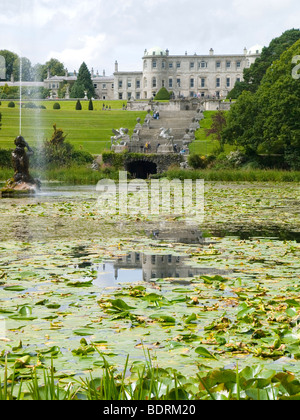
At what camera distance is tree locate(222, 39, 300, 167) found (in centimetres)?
3209

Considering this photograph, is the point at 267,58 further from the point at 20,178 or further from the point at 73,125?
the point at 20,178

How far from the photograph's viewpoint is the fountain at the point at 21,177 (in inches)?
715

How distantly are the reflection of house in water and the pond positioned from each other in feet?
0.03

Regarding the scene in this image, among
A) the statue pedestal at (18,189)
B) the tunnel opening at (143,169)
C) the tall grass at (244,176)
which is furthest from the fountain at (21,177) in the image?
the tunnel opening at (143,169)

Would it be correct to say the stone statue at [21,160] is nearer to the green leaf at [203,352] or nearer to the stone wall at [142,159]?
the green leaf at [203,352]

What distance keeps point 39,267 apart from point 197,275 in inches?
58.2

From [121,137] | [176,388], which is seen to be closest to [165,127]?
[121,137]

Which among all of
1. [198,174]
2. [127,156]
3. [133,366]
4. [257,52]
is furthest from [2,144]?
[257,52]

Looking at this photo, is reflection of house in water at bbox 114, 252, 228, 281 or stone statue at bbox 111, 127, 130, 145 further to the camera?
stone statue at bbox 111, 127, 130, 145

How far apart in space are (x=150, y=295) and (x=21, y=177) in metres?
14.6

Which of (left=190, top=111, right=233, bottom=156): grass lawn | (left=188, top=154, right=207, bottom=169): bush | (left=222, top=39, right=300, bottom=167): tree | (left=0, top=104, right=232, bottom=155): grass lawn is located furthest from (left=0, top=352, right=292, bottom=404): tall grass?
(left=0, top=104, right=232, bottom=155): grass lawn

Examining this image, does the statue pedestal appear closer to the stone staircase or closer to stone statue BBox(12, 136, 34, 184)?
stone statue BBox(12, 136, 34, 184)

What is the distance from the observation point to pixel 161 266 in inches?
261
